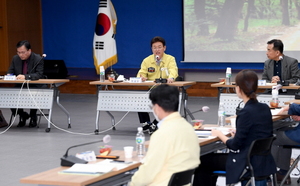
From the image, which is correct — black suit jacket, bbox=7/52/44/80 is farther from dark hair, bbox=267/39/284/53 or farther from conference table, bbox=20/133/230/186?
conference table, bbox=20/133/230/186

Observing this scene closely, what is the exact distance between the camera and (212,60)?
1211cm

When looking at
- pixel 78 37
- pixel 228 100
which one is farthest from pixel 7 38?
pixel 228 100

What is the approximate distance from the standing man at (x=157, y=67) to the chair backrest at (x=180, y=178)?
4358 millimetres

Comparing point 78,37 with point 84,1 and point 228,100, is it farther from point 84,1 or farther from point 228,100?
point 228,100

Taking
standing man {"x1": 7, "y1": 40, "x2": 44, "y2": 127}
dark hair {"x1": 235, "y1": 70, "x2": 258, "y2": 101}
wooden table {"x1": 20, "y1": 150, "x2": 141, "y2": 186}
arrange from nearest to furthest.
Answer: wooden table {"x1": 20, "y1": 150, "x2": 141, "y2": 186}
dark hair {"x1": 235, "y1": 70, "x2": 258, "y2": 101}
standing man {"x1": 7, "y1": 40, "x2": 44, "y2": 127}

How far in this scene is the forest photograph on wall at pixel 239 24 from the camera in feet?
37.5

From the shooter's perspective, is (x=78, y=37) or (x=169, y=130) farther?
(x=78, y=37)

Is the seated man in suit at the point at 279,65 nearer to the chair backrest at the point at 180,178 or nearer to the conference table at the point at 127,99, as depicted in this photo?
the conference table at the point at 127,99

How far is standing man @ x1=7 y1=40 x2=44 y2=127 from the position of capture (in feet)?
25.3

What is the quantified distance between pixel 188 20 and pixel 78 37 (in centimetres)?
300

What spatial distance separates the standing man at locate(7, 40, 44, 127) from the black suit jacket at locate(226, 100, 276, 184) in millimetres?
4658

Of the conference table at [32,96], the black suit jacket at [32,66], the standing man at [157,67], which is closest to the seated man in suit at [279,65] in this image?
the standing man at [157,67]

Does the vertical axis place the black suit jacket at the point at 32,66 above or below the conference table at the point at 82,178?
above

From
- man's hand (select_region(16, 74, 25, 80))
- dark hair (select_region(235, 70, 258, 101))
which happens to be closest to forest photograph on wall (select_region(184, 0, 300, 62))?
man's hand (select_region(16, 74, 25, 80))
